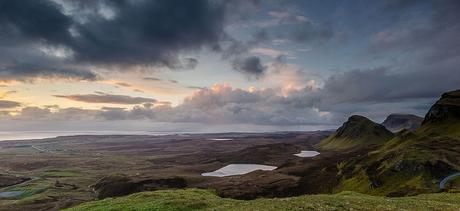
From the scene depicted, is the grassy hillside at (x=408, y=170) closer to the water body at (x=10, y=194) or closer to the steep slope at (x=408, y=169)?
the steep slope at (x=408, y=169)

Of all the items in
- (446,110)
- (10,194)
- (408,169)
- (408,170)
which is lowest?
(10,194)

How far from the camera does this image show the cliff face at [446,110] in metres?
176

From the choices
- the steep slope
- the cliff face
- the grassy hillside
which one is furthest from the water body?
the cliff face

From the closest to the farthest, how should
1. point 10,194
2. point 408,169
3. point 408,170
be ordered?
point 408,170 → point 408,169 → point 10,194

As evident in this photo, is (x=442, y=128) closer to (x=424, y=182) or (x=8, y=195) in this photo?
(x=424, y=182)

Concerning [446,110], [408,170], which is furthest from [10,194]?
[446,110]

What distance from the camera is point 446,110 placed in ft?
590

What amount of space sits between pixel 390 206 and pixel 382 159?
358 ft

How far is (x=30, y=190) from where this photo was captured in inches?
6801

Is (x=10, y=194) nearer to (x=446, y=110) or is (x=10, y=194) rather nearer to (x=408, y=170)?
(x=408, y=170)

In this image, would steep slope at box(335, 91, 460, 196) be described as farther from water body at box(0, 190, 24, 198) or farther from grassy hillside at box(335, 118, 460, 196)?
water body at box(0, 190, 24, 198)

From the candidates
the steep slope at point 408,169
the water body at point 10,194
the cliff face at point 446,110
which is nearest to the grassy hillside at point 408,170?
the steep slope at point 408,169

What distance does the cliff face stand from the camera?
175750 millimetres

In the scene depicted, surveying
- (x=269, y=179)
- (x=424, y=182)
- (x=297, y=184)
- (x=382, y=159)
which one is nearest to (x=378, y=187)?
(x=424, y=182)
